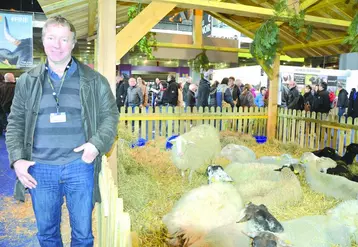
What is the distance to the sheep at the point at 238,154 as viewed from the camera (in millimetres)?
5297

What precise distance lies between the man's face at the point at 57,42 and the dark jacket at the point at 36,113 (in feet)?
0.48

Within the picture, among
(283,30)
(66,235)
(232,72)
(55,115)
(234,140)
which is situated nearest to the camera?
(55,115)

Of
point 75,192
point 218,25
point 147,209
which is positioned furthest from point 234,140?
point 218,25

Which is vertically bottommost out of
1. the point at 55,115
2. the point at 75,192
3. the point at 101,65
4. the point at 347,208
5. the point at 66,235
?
the point at 66,235

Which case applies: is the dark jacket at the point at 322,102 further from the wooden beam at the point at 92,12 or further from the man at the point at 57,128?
the man at the point at 57,128

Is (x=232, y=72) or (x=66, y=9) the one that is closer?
(x=66, y=9)

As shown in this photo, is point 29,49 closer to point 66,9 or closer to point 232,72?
point 66,9

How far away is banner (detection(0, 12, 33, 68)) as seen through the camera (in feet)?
36.2

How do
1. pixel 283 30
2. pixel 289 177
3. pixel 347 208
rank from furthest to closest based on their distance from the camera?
pixel 283 30
pixel 289 177
pixel 347 208

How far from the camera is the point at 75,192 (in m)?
2.14

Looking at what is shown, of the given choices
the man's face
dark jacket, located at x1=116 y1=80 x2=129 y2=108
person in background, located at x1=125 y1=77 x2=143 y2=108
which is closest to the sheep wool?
the man's face

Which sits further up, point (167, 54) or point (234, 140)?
point (167, 54)

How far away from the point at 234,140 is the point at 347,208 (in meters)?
4.15

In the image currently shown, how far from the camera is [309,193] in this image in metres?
4.14
